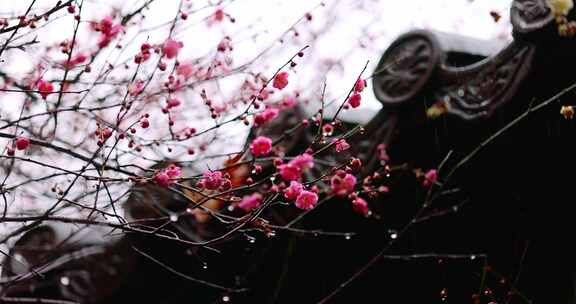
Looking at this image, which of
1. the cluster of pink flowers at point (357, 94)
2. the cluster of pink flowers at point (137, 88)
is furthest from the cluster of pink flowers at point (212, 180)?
the cluster of pink flowers at point (137, 88)

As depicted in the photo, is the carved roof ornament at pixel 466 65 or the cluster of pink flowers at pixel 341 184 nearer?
the cluster of pink flowers at pixel 341 184

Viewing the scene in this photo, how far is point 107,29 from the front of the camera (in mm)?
3059

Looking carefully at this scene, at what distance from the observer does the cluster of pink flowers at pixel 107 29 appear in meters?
3.03

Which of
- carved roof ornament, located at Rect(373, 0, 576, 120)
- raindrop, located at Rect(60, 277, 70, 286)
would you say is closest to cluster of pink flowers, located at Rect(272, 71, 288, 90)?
carved roof ornament, located at Rect(373, 0, 576, 120)

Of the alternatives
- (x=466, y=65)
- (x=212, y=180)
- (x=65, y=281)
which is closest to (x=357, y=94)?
(x=212, y=180)

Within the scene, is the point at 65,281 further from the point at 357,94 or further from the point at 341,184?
the point at 341,184

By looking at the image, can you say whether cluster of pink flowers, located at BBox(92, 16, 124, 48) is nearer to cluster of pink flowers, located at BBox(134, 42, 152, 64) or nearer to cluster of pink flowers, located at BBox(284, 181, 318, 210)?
cluster of pink flowers, located at BBox(134, 42, 152, 64)

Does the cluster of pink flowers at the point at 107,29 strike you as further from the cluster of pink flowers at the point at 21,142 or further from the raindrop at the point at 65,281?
the raindrop at the point at 65,281

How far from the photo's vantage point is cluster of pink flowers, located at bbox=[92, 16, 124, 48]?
9.93 ft

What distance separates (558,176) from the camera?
3.33m

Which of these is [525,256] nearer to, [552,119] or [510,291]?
[510,291]

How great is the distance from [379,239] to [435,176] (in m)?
1.07

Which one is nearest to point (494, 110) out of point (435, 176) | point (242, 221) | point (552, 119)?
point (552, 119)

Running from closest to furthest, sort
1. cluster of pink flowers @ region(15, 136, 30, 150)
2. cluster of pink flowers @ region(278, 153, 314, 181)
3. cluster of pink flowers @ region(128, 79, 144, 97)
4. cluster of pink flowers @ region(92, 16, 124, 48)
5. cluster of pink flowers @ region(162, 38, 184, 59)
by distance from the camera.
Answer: cluster of pink flowers @ region(278, 153, 314, 181)
cluster of pink flowers @ region(15, 136, 30, 150)
cluster of pink flowers @ region(92, 16, 124, 48)
cluster of pink flowers @ region(128, 79, 144, 97)
cluster of pink flowers @ region(162, 38, 184, 59)
